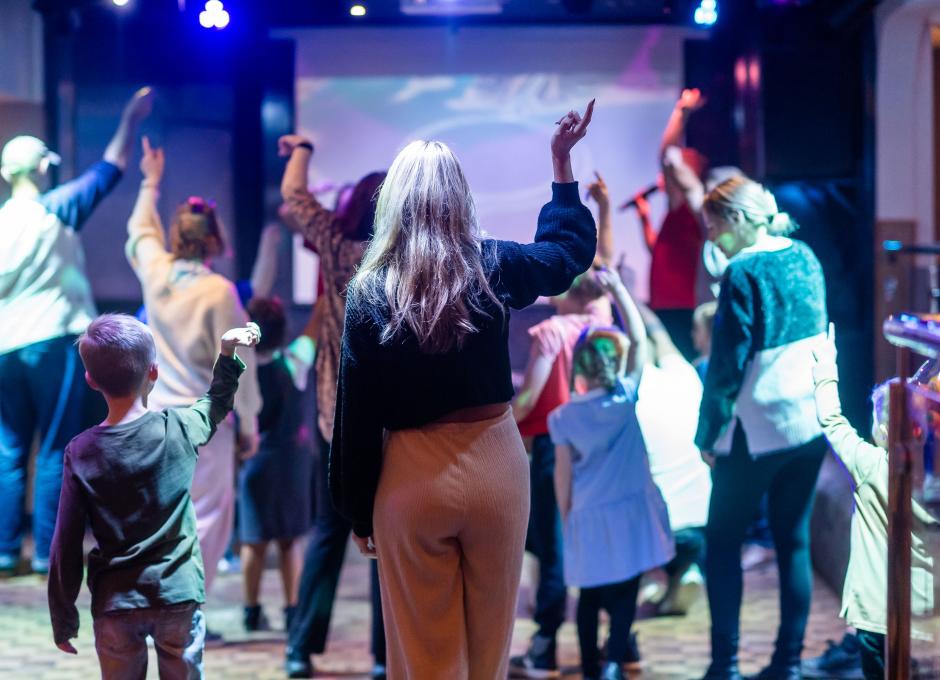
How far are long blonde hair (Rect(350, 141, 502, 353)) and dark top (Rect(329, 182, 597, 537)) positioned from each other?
0.10 feet

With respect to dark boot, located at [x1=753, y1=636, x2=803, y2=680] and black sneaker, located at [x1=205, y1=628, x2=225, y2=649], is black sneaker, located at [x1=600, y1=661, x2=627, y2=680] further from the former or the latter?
black sneaker, located at [x1=205, y1=628, x2=225, y2=649]

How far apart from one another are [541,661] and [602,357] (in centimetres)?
97

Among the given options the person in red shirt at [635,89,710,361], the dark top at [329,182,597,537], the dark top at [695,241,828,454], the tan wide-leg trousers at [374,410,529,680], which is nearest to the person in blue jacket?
the person in red shirt at [635,89,710,361]

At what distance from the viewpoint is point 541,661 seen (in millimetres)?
3750

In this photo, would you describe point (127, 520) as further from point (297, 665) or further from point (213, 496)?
point (213, 496)

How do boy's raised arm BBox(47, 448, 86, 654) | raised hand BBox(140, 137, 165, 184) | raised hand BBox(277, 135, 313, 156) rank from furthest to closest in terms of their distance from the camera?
1. raised hand BBox(140, 137, 165, 184)
2. raised hand BBox(277, 135, 313, 156)
3. boy's raised arm BBox(47, 448, 86, 654)

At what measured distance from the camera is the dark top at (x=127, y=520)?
8.18 ft

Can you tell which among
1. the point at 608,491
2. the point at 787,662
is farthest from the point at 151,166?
the point at 787,662

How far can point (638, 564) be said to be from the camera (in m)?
3.52

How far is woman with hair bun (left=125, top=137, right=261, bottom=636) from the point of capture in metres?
3.96

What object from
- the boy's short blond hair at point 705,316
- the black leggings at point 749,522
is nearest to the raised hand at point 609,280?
the black leggings at point 749,522

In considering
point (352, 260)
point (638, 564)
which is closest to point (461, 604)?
point (638, 564)

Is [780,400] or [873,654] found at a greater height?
[780,400]

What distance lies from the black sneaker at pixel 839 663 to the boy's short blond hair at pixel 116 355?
215cm
